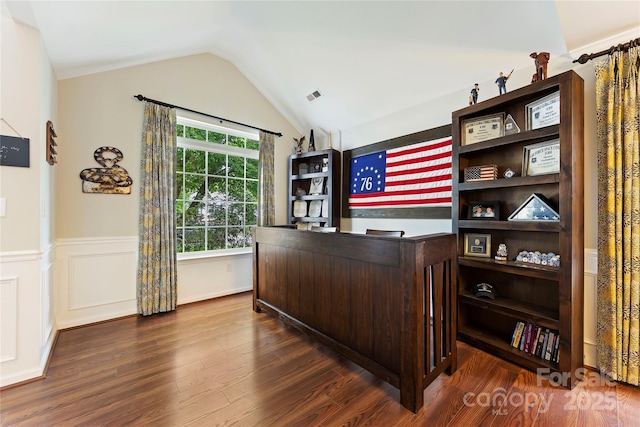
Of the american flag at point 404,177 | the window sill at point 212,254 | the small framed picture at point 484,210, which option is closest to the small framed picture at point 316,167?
the american flag at point 404,177

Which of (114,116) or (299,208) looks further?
(299,208)

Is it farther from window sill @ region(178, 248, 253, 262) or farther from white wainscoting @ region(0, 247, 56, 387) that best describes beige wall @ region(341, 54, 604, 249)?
white wainscoting @ region(0, 247, 56, 387)

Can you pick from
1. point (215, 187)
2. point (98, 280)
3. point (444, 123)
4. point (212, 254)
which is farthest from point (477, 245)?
point (98, 280)

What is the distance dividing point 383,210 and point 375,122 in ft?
4.10

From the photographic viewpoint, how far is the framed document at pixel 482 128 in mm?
2361

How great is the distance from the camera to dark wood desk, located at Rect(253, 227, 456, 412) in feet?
5.43

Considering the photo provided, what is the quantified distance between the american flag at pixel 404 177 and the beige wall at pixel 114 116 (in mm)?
2247

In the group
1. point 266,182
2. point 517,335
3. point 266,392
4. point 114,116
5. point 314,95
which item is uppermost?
point 314,95

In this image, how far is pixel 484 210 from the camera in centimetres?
245

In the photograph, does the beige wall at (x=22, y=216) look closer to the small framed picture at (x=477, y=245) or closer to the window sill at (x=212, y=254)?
the window sill at (x=212, y=254)

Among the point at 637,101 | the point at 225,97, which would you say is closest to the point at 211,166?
the point at 225,97

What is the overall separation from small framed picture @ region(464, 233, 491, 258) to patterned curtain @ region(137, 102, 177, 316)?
3317mm

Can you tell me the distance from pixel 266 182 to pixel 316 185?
2.63ft

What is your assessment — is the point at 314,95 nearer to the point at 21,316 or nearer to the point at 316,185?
the point at 316,185
